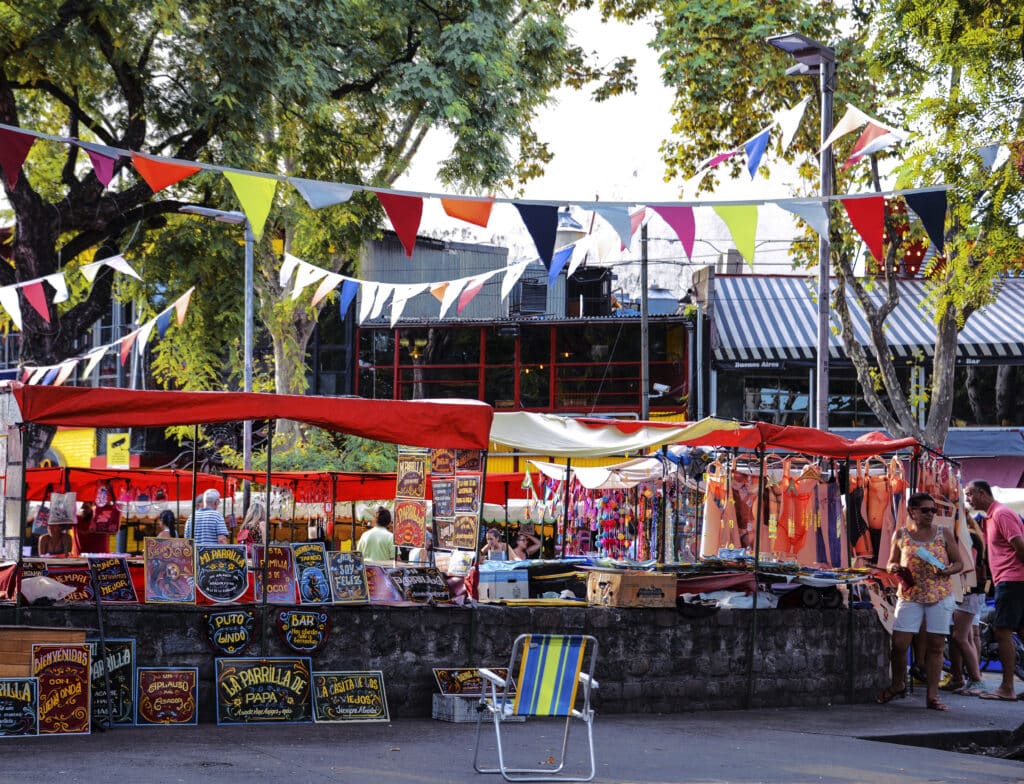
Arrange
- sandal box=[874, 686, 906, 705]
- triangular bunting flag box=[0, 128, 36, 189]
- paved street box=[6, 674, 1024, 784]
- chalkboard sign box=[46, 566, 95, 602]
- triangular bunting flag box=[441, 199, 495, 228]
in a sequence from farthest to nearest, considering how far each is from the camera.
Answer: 1. sandal box=[874, 686, 906, 705]
2. triangular bunting flag box=[441, 199, 495, 228]
3. triangular bunting flag box=[0, 128, 36, 189]
4. chalkboard sign box=[46, 566, 95, 602]
5. paved street box=[6, 674, 1024, 784]

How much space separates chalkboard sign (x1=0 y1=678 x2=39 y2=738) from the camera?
862 cm

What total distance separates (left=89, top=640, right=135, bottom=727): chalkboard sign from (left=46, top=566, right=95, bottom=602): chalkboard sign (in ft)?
1.53

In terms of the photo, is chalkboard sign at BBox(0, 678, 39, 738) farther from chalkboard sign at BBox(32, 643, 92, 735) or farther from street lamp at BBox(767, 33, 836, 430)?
street lamp at BBox(767, 33, 836, 430)

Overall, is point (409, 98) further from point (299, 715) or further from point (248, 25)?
point (299, 715)

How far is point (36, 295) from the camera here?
1667 centimetres

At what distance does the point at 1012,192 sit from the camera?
11.1 m

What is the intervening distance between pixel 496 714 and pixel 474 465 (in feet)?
13.6

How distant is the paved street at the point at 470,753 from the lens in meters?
7.65

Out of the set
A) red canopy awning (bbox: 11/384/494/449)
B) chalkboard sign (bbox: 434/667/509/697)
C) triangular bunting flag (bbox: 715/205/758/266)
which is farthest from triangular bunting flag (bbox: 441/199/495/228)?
chalkboard sign (bbox: 434/667/509/697)

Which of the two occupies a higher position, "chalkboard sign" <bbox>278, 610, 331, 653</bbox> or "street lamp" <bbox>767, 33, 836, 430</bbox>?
"street lamp" <bbox>767, 33, 836, 430</bbox>

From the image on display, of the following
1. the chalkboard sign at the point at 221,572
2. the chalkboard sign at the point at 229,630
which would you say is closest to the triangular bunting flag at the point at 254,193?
the chalkboard sign at the point at 221,572

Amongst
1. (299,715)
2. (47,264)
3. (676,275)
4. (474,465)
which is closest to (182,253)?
(47,264)

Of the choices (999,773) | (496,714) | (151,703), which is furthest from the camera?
(151,703)

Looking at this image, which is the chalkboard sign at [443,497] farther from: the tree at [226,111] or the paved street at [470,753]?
the tree at [226,111]
